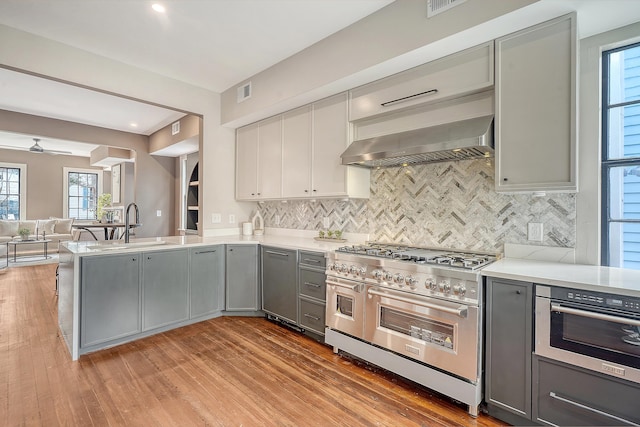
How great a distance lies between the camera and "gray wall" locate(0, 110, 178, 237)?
5531mm

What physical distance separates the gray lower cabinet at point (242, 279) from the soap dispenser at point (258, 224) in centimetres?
80

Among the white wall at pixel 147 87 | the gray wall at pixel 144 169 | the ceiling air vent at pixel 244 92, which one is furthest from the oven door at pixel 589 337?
the gray wall at pixel 144 169

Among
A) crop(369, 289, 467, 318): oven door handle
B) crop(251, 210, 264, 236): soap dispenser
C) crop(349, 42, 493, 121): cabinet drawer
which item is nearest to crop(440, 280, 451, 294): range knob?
crop(369, 289, 467, 318): oven door handle

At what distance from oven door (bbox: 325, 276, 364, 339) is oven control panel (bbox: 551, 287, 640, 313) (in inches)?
51.1

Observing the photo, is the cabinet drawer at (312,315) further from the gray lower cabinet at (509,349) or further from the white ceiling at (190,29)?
the white ceiling at (190,29)

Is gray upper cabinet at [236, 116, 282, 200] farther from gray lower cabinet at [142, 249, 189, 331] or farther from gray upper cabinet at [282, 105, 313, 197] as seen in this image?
gray lower cabinet at [142, 249, 189, 331]

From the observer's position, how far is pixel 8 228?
24.2ft

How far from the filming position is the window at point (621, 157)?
2.04m

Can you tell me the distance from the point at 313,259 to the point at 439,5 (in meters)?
2.25

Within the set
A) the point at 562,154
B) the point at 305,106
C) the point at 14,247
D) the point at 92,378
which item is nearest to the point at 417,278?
the point at 562,154

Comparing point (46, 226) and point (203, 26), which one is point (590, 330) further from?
point (46, 226)

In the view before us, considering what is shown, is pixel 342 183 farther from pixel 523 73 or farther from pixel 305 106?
pixel 523 73

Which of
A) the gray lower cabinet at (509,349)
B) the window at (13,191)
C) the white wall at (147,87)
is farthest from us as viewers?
the window at (13,191)

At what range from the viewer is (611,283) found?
1593 mm
